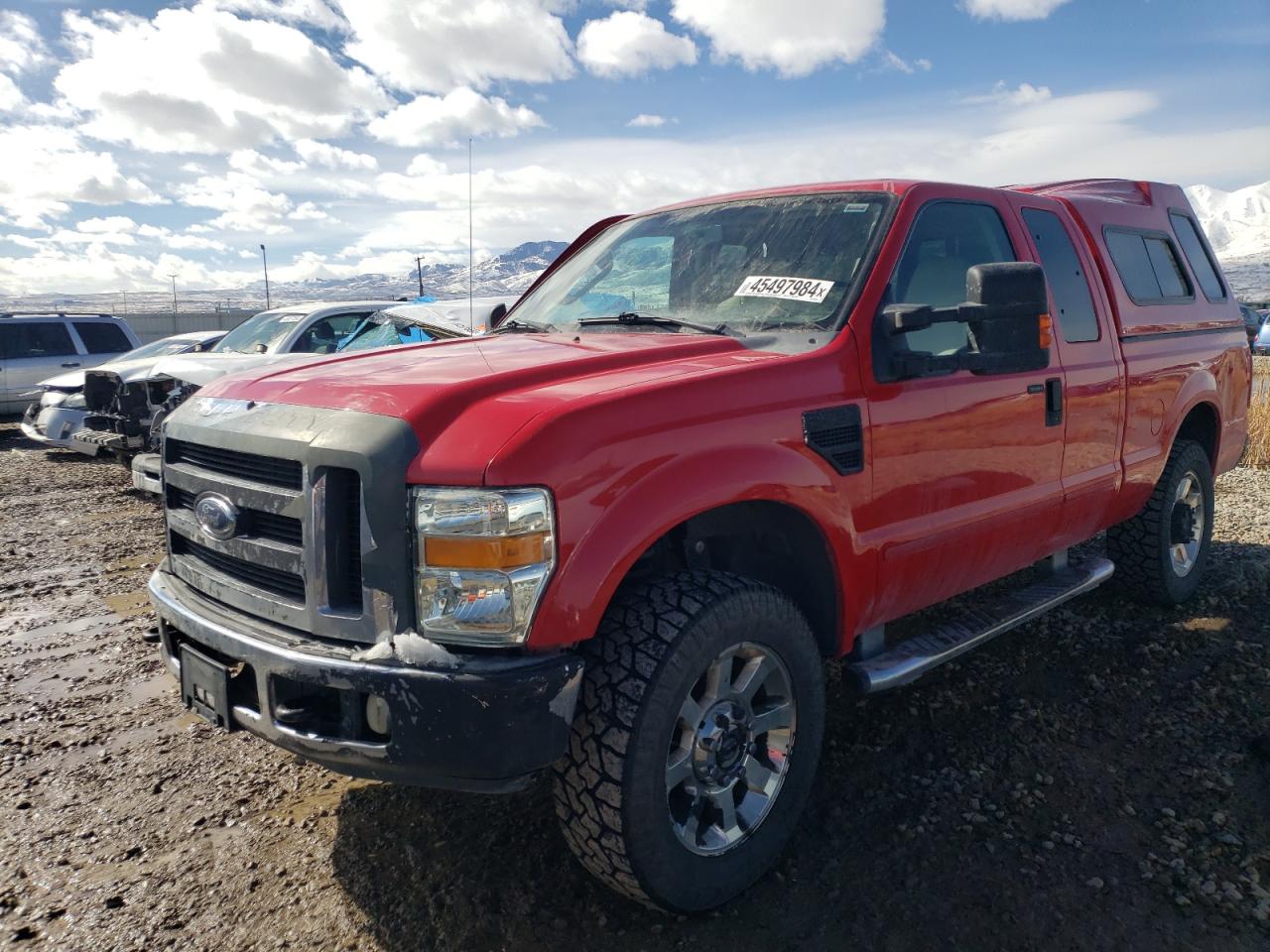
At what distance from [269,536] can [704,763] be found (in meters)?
1.30

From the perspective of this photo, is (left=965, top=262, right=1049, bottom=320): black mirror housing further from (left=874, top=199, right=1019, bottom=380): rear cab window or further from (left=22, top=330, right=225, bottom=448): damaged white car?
(left=22, top=330, right=225, bottom=448): damaged white car

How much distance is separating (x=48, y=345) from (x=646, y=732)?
46.7ft

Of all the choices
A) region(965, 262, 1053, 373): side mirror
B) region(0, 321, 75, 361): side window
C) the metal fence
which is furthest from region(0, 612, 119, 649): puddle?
the metal fence

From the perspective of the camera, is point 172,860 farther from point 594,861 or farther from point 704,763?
point 704,763

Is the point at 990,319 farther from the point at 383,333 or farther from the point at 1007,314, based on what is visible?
the point at 383,333

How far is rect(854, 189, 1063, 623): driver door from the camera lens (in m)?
2.88

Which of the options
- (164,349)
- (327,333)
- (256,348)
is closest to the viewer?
(256,348)

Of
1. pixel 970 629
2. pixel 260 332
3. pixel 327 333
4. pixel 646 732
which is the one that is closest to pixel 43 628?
pixel 646 732

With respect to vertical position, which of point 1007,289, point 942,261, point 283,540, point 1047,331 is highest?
point 942,261

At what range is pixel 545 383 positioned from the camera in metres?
2.43

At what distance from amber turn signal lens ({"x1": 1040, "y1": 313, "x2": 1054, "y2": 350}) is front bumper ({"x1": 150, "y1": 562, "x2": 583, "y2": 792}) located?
2211 mm

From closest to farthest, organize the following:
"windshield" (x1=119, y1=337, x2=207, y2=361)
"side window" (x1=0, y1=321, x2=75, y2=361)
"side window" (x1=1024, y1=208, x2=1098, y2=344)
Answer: "side window" (x1=1024, y1=208, x2=1098, y2=344) → "windshield" (x1=119, y1=337, x2=207, y2=361) → "side window" (x1=0, y1=321, x2=75, y2=361)

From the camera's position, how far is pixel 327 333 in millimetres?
9000

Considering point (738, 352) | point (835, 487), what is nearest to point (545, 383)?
point (738, 352)
